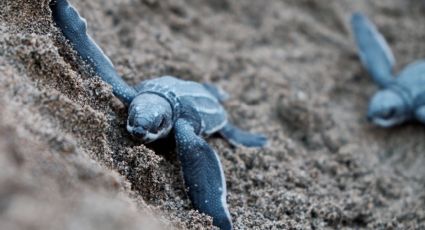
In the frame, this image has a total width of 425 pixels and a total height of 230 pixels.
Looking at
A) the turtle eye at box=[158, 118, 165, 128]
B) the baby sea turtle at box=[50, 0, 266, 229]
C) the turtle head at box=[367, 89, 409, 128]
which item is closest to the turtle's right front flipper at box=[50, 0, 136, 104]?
the baby sea turtle at box=[50, 0, 266, 229]

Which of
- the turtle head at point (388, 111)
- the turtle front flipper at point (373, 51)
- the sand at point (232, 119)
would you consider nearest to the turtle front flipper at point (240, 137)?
the sand at point (232, 119)

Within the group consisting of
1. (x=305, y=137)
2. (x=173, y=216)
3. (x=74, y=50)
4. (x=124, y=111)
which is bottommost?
(x=305, y=137)

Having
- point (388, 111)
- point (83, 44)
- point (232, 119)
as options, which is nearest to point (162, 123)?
point (83, 44)

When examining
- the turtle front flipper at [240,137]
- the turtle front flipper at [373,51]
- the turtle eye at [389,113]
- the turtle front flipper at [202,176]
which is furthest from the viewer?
the turtle front flipper at [373,51]

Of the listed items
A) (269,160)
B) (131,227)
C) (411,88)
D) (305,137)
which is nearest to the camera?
(131,227)

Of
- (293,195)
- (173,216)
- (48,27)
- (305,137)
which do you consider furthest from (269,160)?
(48,27)

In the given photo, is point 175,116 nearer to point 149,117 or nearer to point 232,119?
point 149,117

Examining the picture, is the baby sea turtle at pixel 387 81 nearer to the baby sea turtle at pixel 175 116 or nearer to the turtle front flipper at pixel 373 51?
the turtle front flipper at pixel 373 51

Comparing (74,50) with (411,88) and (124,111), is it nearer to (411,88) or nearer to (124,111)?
(124,111)
